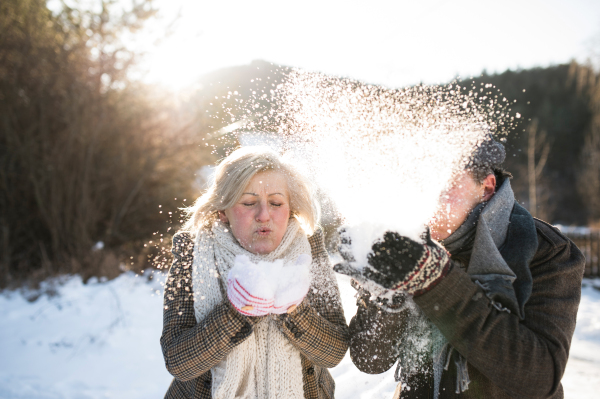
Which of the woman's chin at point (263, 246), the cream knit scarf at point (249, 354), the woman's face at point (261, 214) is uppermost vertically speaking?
the woman's face at point (261, 214)

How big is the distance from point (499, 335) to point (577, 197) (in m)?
27.7

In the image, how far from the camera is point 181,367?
4.96ft

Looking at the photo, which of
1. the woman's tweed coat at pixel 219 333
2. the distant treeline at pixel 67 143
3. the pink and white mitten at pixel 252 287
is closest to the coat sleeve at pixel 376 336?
the woman's tweed coat at pixel 219 333

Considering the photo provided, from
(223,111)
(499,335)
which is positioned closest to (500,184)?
(499,335)

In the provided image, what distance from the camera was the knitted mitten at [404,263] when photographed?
118 centimetres

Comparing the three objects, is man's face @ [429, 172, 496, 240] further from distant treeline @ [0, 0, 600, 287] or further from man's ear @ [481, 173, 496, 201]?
distant treeline @ [0, 0, 600, 287]

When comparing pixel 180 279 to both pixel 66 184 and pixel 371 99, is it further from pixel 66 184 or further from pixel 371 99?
pixel 66 184

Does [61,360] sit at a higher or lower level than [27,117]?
lower

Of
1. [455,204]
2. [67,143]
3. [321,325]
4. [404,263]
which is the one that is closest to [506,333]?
[404,263]

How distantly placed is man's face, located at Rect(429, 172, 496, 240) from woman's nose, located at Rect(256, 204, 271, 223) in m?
0.76

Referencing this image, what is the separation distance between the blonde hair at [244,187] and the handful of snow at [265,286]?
488 mm

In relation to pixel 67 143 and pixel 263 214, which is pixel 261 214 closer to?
pixel 263 214

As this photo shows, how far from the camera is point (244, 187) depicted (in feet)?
5.75

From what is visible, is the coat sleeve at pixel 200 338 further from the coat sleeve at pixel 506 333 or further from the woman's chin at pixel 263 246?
the coat sleeve at pixel 506 333
